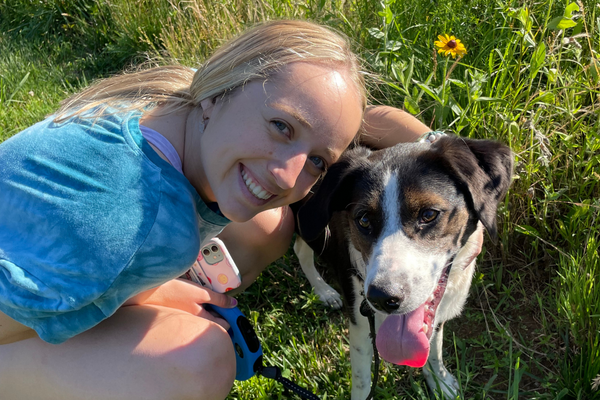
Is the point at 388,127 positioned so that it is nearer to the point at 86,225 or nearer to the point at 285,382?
the point at 285,382

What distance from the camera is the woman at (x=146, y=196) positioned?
168 centimetres

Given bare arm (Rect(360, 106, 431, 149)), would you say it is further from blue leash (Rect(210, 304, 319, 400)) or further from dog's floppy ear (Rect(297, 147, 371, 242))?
blue leash (Rect(210, 304, 319, 400))

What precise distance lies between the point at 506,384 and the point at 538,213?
35.0 inches

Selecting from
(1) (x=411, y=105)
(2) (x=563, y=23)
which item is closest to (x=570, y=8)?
(2) (x=563, y=23)

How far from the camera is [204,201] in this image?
6.98ft

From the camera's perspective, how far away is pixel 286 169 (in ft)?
5.76

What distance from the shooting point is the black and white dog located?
1.81 m

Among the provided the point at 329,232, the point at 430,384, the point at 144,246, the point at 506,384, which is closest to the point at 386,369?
the point at 430,384

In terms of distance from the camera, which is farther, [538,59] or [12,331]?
[538,59]

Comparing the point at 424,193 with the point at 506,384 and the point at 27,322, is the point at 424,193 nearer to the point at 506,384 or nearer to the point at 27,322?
the point at 506,384

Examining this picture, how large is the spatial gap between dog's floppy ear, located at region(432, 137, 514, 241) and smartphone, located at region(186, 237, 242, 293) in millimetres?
1091

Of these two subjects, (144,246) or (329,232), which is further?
(329,232)

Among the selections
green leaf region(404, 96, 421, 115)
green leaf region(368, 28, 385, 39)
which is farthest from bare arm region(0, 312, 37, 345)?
green leaf region(368, 28, 385, 39)

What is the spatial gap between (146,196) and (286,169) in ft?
1.60
